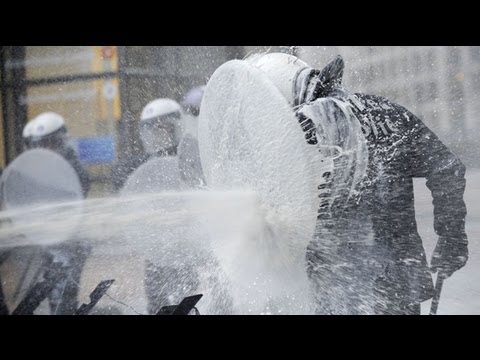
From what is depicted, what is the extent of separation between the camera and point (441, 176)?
170 cm

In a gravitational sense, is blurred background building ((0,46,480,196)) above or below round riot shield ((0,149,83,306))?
above

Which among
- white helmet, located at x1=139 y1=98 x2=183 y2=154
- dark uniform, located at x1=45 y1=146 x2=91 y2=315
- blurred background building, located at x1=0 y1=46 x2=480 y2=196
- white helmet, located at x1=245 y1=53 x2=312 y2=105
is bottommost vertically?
dark uniform, located at x1=45 y1=146 x2=91 y2=315

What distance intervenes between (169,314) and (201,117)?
794mm

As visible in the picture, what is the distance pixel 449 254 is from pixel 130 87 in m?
4.51

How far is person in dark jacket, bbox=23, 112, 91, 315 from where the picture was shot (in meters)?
2.79

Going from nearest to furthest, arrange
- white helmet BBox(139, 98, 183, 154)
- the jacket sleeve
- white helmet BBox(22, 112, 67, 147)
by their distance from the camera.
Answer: the jacket sleeve → white helmet BBox(139, 98, 183, 154) → white helmet BBox(22, 112, 67, 147)

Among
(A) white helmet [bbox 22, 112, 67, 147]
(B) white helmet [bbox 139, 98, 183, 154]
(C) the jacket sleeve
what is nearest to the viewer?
(C) the jacket sleeve

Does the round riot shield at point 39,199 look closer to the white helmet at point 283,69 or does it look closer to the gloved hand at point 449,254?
the white helmet at point 283,69

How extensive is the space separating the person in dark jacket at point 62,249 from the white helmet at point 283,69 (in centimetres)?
183

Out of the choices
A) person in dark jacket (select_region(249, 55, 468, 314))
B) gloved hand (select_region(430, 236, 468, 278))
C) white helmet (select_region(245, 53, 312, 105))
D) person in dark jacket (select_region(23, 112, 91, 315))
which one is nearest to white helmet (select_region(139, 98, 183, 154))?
person in dark jacket (select_region(23, 112, 91, 315))

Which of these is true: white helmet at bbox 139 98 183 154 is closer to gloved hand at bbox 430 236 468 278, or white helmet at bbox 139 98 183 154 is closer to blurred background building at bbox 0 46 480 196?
blurred background building at bbox 0 46 480 196

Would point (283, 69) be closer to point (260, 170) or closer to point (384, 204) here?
point (260, 170)

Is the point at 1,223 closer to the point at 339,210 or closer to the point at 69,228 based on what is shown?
the point at 69,228

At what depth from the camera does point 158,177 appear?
3.93 m
